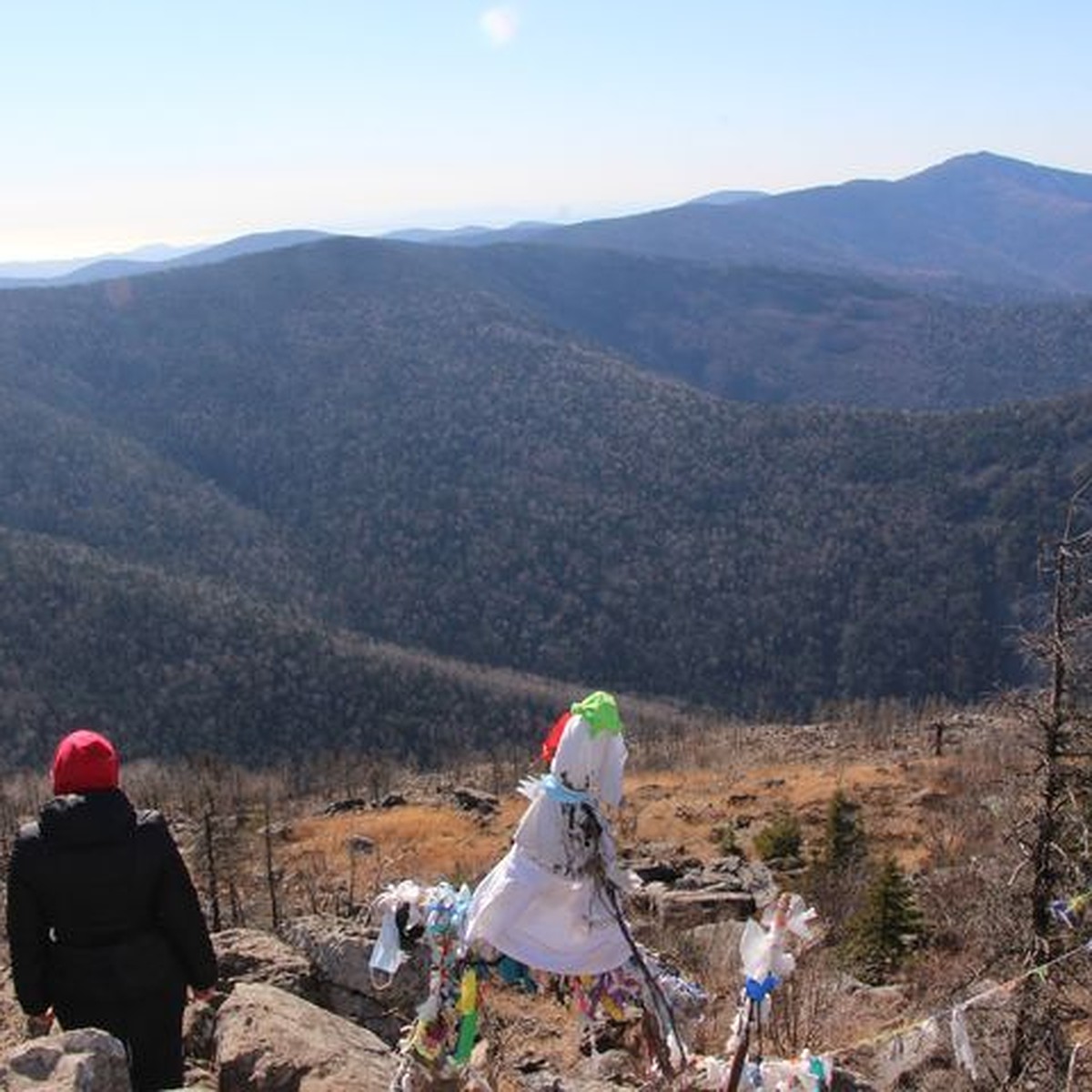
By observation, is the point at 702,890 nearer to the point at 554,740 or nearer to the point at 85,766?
the point at 554,740

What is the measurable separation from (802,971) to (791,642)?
7291 cm

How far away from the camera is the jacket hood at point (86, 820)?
4570 mm

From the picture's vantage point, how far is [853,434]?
3691 inches

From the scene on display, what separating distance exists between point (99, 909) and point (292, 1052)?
1.10 meters

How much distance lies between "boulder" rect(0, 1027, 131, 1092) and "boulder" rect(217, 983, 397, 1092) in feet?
2.78

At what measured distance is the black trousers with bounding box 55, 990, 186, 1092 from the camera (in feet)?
15.3

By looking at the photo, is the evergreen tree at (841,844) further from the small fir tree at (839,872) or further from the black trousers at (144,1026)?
the black trousers at (144,1026)

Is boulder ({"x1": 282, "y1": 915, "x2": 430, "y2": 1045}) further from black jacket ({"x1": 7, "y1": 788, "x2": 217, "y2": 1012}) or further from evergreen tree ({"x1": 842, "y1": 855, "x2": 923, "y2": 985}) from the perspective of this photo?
evergreen tree ({"x1": 842, "y1": 855, "x2": 923, "y2": 985})

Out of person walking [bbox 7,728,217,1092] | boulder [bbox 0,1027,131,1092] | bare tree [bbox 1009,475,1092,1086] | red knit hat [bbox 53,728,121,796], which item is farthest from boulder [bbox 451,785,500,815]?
boulder [bbox 0,1027,131,1092]

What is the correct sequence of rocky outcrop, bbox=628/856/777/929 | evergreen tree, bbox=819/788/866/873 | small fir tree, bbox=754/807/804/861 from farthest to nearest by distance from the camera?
small fir tree, bbox=754/807/804/861 < evergreen tree, bbox=819/788/866/873 < rocky outcrop, bbox=628/856/777/929

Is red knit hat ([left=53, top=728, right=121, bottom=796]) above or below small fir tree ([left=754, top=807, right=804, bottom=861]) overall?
above

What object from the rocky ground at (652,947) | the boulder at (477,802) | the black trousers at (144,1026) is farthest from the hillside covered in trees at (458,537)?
the black trousers at (144,1026)

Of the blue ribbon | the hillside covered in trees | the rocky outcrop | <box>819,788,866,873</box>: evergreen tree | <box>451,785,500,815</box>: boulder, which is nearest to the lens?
the blue ribbon

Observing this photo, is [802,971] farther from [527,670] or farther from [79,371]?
[79,371]
